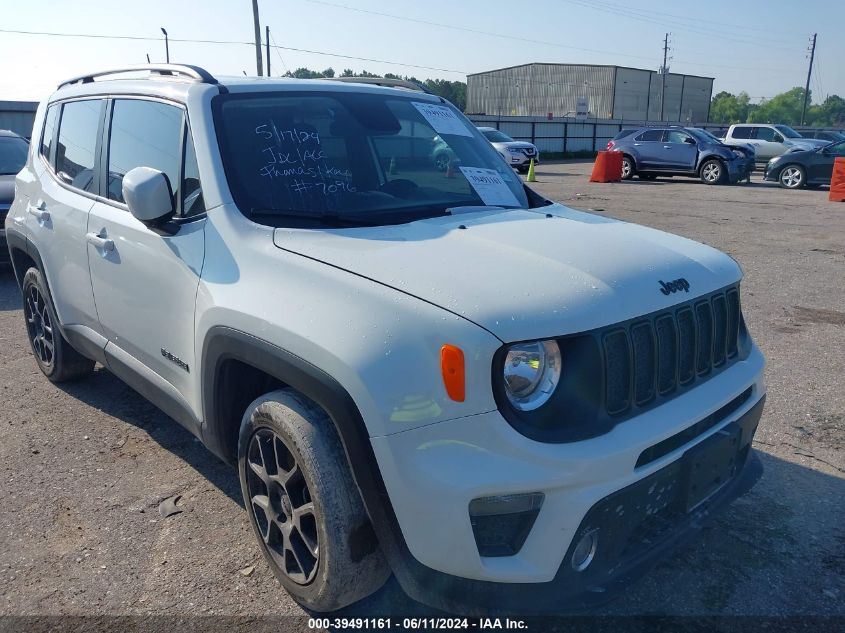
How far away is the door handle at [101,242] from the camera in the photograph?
3.54 m

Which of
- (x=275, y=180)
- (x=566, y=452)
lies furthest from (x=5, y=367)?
(x=566, y=452)

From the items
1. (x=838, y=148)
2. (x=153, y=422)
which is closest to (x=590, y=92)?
(x=838, y=148)

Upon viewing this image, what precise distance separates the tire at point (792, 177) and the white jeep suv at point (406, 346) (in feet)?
63.9

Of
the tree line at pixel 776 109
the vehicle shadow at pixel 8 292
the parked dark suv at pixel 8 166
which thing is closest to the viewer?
the vehicle shadow at pixel 8 292

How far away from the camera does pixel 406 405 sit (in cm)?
215

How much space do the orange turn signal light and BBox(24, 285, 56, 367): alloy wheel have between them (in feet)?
11.4

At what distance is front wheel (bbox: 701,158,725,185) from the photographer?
2148 cm

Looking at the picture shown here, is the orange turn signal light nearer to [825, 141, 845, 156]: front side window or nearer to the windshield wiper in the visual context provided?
the windshield wiper

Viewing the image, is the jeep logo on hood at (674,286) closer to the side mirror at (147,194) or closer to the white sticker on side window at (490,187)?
the white sticker on side window at (490,187)

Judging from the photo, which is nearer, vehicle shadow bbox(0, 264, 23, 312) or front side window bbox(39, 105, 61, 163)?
front side window bbox(39, 105, 61, 163)

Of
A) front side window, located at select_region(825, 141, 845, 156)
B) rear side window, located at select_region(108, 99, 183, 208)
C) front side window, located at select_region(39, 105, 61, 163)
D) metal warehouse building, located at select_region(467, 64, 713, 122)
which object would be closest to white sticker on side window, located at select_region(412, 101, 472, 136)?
rear side window, located at select_region(108, 99, 183, 208)

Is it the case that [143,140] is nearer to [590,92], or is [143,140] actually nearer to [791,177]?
[791,177]

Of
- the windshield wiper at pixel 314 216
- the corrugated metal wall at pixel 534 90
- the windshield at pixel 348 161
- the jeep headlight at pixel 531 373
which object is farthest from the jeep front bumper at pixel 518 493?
the corrugated metal wall at pixel 534 90

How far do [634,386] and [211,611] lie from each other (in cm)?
178
